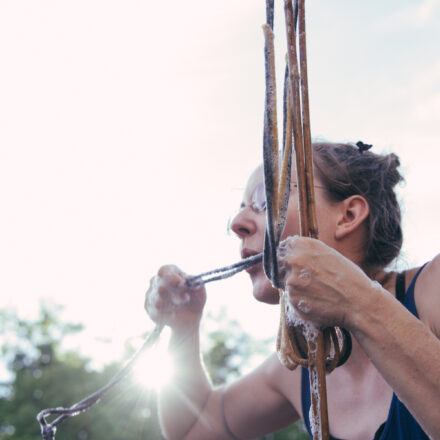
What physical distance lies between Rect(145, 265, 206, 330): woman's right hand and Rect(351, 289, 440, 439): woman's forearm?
3.53 ft

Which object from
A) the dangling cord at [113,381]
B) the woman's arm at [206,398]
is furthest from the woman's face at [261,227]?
the woman's arm at [206,398]

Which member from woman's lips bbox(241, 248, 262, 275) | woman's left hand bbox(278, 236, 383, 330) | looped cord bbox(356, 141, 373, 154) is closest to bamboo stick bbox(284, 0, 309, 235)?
woman's left hand bbox(278, 236, 383, 330)

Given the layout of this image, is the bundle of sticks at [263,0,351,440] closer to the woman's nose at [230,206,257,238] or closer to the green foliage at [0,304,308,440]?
the woman's nose at [230,206,257,238]

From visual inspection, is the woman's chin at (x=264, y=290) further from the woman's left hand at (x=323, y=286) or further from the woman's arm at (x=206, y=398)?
the woman's left hand at (x=323, y=286)

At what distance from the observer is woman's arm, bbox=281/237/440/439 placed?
1.11 meters

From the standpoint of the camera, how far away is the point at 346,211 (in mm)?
2055

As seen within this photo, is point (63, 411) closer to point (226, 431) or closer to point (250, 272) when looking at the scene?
point (250, 272)

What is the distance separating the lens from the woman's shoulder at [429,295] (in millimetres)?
1528

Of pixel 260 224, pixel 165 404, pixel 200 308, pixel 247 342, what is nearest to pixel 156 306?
pixel 200 308

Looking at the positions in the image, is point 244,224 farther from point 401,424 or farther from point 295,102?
point 401,424

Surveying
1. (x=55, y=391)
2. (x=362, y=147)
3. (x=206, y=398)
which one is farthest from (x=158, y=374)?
(x=55, y=391)

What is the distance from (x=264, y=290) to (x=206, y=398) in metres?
1.09

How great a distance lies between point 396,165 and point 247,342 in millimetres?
31070

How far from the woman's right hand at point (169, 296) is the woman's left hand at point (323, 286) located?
0.96 metres
